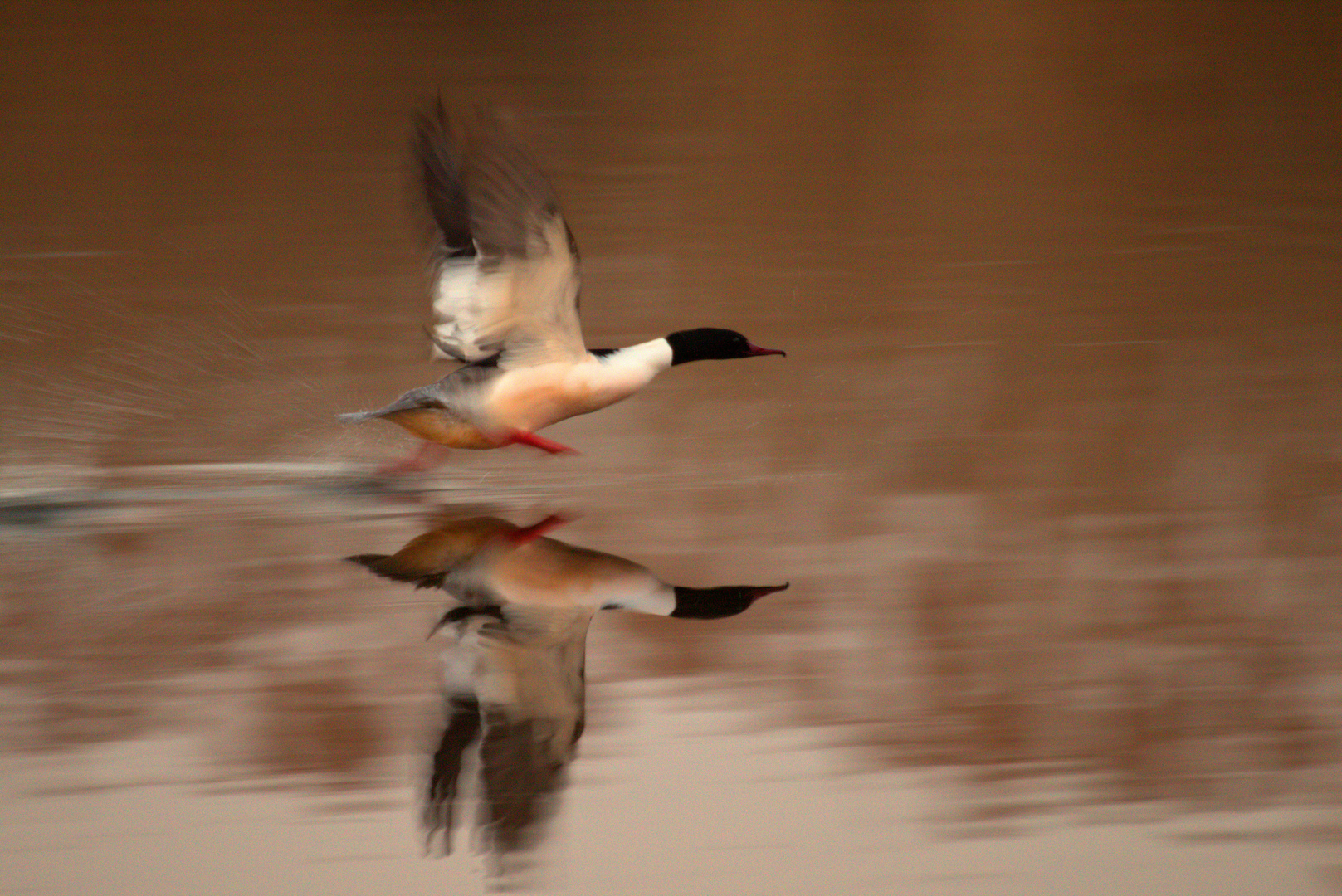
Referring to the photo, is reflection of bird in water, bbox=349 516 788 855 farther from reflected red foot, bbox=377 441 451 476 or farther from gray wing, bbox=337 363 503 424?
reflected red foot, bbox=377 441 451 476

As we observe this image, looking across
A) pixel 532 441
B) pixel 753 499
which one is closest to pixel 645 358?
Answer: pixel 532 441

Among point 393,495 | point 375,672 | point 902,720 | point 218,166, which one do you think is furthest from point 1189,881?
point 218,166

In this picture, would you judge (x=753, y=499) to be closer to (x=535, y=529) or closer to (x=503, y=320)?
(x=535, y=529)

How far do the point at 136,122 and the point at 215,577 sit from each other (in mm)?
8886

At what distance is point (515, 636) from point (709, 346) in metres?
1.93

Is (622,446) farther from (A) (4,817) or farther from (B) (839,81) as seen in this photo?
(B) (839,81)

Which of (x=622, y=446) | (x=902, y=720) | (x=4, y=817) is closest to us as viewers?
(x=4, y=817)

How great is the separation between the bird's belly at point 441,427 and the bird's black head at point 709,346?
714 mm

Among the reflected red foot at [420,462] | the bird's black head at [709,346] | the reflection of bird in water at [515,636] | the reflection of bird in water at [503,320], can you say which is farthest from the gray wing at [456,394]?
the bird's black head at [709,346]

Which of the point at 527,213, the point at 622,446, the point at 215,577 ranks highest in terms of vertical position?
the point at 527,213

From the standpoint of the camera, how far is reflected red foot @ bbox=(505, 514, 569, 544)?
5316 millimetres

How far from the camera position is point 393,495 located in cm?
590

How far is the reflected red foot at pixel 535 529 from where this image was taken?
5.32 metres

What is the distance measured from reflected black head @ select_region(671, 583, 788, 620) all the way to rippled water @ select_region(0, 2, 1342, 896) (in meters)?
0.08
